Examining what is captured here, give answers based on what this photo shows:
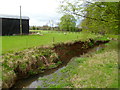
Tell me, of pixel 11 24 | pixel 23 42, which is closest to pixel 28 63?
pixel 23 42

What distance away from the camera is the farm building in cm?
1902

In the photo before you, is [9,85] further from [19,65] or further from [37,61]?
[37,61]

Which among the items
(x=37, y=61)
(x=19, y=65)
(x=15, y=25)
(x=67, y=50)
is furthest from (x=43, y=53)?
(x=15, y=25)

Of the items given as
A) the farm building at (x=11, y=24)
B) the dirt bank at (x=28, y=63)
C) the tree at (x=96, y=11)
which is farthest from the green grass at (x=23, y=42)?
the farm building at (x=11, y=24)

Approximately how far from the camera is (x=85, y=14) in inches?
181

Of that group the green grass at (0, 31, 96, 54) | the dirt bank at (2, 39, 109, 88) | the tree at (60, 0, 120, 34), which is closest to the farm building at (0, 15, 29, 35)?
the green grass at (0, 31, 96, 54)

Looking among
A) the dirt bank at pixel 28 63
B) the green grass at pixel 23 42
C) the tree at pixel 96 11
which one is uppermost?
the tree at pixel 96 11

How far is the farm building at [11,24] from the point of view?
19016 millimetres

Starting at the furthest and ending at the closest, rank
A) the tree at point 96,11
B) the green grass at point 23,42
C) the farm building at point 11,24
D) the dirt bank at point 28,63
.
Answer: the farm building at point 11,24
the green grass at point 23,42
the dirt bank at point 28,63
the tree at point 96,11

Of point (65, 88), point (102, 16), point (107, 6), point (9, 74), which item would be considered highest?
point (107, 6)

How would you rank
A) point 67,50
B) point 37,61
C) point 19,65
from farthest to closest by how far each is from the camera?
point 67,50 < point 37,61 < point 19,65

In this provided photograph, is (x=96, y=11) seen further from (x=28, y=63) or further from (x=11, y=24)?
(x=11, y=24)

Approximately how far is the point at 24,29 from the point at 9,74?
17011 mm

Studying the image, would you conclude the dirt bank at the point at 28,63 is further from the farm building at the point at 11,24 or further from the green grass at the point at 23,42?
the farm building at the point at 11,24
